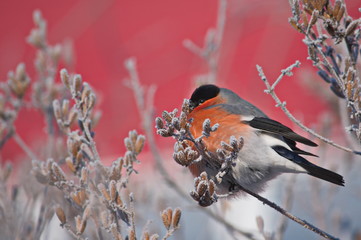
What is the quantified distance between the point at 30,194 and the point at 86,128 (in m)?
0.84

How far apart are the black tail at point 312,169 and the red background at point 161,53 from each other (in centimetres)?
130

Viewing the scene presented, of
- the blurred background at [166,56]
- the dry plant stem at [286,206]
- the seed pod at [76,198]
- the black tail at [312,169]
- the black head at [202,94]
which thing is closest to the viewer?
the seed pod at [76,198]

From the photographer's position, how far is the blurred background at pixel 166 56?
3473 millimetres

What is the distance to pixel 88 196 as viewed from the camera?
1.67 metres

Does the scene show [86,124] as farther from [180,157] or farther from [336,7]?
[336,7]

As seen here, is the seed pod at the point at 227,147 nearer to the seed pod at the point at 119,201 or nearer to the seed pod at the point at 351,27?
the seed pod at the point at 119,201

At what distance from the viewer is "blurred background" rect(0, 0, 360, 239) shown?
137 inches

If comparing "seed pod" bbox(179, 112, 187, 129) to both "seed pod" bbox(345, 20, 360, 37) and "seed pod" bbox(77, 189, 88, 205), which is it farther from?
"seed pod" bbox(345, 20, 360, 37)

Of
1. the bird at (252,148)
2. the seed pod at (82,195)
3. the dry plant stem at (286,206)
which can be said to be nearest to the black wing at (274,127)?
the bird at (252,148)

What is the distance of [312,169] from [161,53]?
10.4ft

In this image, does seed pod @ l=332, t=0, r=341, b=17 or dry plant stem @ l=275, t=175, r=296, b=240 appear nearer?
seed pod @ l=332, t=0, r=341, b=17

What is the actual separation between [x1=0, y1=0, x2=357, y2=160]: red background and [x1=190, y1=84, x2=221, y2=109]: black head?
2.68 feet

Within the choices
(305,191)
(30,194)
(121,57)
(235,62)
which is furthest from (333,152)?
(30,194)

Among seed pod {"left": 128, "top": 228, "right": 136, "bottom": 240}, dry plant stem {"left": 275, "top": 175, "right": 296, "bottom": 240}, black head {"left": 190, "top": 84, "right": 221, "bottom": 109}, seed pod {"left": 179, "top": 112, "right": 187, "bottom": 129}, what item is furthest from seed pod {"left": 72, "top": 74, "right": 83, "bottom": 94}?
dry plant stem {"left": 275, "top": 175, "right": 296, "bottom": 240}
